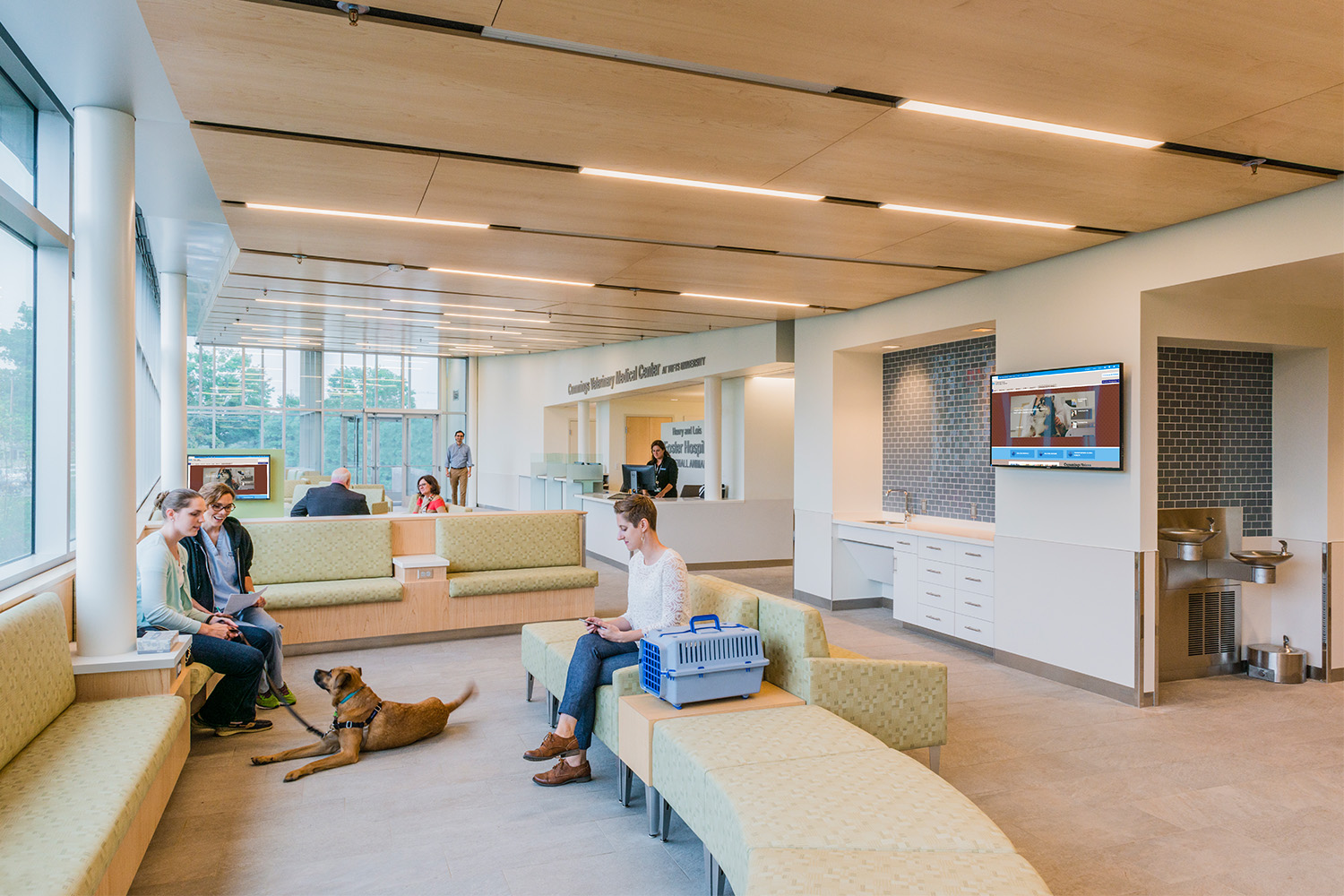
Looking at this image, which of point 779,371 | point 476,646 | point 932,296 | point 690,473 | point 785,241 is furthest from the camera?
point 690,473

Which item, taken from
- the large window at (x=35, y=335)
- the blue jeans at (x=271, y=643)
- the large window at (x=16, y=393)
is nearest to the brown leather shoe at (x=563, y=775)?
the blue jeans at (x=271, y=643)

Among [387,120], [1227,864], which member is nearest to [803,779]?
[1227,864]

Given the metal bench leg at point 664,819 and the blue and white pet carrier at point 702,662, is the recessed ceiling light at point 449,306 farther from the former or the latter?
the metal bench leg at point 664,819

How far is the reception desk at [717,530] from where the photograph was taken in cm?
1081

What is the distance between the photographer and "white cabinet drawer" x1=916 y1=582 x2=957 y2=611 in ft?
23.2

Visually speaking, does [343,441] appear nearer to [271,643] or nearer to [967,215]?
[271,643]

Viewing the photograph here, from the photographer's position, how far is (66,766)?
294 cm

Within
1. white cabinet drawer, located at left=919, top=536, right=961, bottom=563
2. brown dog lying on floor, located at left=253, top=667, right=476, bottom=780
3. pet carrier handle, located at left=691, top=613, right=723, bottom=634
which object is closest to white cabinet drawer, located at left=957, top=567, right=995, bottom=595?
white cabinet drawer, located at left=919, top=536, right=961, bottom=563

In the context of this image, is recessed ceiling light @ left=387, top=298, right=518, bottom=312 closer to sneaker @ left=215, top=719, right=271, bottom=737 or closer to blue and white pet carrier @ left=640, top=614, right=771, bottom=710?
sneaker @ left=215, top=719, right=271, bottom=737

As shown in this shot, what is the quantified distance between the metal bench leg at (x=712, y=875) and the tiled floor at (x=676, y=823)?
0.16 meters

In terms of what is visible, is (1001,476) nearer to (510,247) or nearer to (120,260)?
(510,247)

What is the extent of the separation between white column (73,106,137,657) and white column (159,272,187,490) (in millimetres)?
5253

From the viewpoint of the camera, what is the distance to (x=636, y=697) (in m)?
3.79

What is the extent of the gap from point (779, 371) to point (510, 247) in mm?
5158
